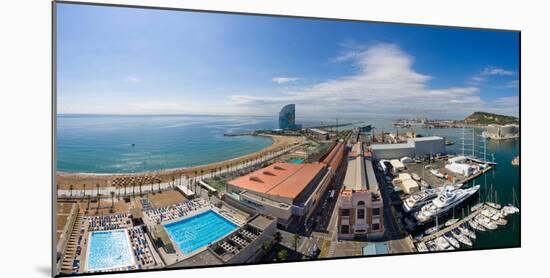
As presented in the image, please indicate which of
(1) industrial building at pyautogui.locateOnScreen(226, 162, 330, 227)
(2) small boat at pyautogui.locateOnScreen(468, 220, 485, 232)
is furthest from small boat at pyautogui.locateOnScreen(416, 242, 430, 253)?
(1) industrial building at pyautogui.locateOnScreen(226, 162, 330, 227)

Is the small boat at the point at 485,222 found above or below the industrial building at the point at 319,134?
below

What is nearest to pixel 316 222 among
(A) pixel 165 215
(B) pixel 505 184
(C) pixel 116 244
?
(A) pixel 165 215

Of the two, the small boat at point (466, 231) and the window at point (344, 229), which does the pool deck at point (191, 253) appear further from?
the small boat at point (466, 231)

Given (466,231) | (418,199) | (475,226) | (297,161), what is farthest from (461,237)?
(297,161)

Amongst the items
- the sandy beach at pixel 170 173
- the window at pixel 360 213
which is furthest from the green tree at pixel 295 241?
the sandy beach at pixel 170 173

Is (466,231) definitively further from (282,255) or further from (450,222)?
(282,255)

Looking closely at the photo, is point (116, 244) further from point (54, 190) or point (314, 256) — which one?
point (314, 256)
